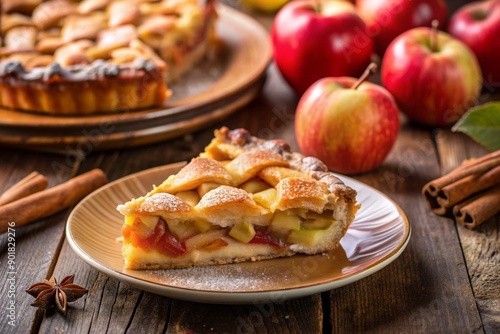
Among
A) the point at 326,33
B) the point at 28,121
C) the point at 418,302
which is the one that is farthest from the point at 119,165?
the point at 418,302

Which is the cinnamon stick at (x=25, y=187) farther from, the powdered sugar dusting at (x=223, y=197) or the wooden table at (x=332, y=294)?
the powdered sugar dusting at (x=223, y=197)

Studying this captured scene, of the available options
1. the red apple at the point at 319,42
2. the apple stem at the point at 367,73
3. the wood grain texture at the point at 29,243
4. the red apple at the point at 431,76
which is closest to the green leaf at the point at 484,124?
the apple stem at the point at 367,73

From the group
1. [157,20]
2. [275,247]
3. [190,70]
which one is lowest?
[190,70]

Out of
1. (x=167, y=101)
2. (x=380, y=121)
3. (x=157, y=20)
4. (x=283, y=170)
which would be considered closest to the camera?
(x=283, y=170)

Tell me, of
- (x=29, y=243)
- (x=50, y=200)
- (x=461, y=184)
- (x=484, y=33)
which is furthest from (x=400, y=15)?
(x=29, y=243)

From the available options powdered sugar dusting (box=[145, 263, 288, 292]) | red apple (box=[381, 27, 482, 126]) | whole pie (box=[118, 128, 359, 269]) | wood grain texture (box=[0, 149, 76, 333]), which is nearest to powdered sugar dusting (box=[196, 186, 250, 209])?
whole pie (box=[118, 128, 359, 269])

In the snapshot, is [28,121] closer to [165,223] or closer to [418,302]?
[165,223]

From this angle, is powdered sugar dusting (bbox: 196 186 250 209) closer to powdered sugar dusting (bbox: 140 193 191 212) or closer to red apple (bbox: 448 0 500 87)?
powdered sugar dusting (bbox: 140 193 191 212)
